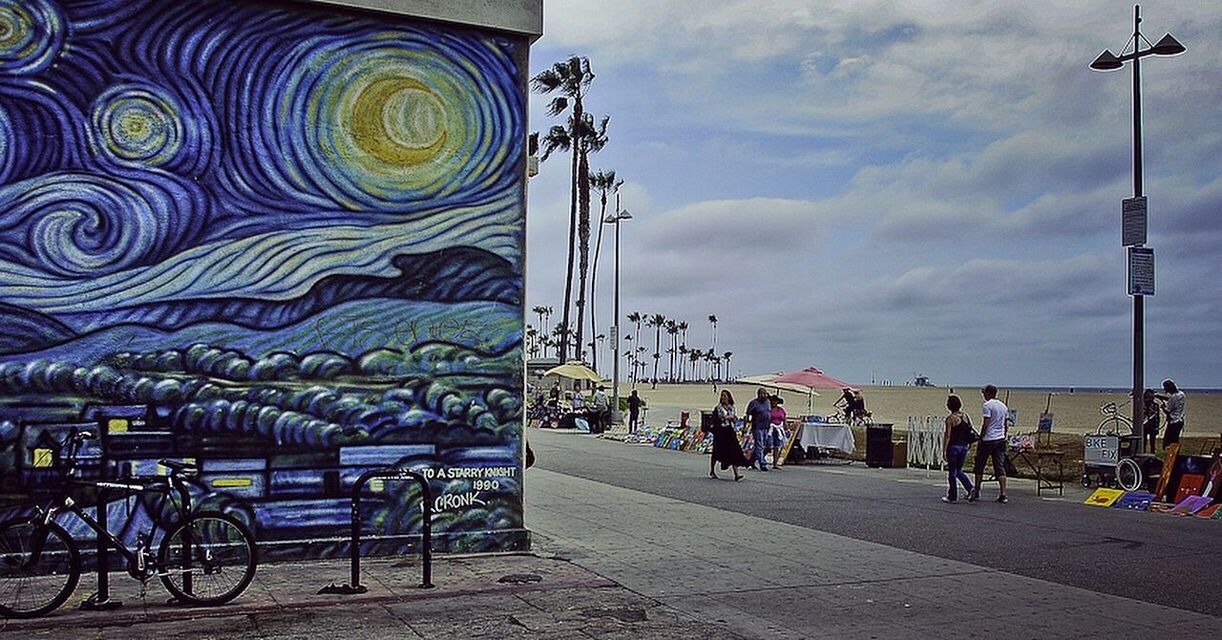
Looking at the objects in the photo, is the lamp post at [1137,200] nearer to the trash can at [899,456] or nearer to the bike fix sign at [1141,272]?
the bike fix sign at [1141,272]

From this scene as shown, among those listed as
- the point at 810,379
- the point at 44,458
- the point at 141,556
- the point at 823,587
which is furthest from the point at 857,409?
the point at 141,556

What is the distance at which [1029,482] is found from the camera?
2088 cm

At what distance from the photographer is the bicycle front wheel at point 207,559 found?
338 inches

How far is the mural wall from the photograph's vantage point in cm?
983

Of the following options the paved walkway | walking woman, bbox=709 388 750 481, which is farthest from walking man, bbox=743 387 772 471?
the paved walkway

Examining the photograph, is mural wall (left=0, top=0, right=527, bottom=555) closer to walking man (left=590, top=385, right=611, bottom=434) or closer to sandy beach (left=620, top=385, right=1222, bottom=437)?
sandy beach (left=620, top=385, right=1222, bottom=437)

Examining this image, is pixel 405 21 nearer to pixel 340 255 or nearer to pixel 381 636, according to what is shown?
pixel 340 255

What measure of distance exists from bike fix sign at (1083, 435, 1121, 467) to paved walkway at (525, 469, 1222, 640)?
7.98m

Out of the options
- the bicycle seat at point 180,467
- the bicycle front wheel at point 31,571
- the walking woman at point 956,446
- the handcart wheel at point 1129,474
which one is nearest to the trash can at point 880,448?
the handcart wheel at point 1129,474

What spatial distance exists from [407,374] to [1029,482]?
14044 millimetres

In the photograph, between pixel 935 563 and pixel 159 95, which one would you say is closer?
pixel 159 95

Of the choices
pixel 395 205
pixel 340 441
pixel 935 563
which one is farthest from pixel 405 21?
pixel 935 563

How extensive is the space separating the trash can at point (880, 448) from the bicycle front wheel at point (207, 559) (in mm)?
18051

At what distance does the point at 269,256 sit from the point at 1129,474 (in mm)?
13753
